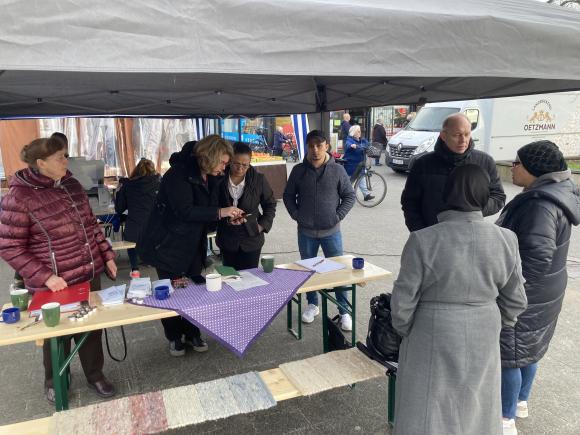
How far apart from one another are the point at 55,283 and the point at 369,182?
23.3ft

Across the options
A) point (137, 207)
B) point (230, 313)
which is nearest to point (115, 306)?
point (230, 313)

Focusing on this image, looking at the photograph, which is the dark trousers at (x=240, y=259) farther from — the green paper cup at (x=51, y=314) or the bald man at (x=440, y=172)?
the green paper cup at (x=51, y=314)

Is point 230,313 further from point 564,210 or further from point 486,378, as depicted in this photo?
point 564,210

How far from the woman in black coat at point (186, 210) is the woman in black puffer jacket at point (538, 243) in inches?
66.6

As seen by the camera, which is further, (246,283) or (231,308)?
(246,283)

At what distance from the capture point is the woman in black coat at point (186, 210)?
2750 millimetres

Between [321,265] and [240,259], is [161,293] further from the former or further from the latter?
[321,265]

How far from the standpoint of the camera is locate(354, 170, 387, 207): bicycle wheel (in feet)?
28.4

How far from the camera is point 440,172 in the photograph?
9.22 ft

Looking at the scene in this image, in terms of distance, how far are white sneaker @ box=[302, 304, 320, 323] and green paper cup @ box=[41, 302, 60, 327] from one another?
2.10 m

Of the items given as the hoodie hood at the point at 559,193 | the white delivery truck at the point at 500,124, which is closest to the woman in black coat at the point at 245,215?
the hoodie hood at the point at 559,193

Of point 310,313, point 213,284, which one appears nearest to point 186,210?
point 213,284

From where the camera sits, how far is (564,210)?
2.07 m

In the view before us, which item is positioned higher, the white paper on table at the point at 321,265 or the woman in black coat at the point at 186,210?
the woman in black coat at the point at 186,210
